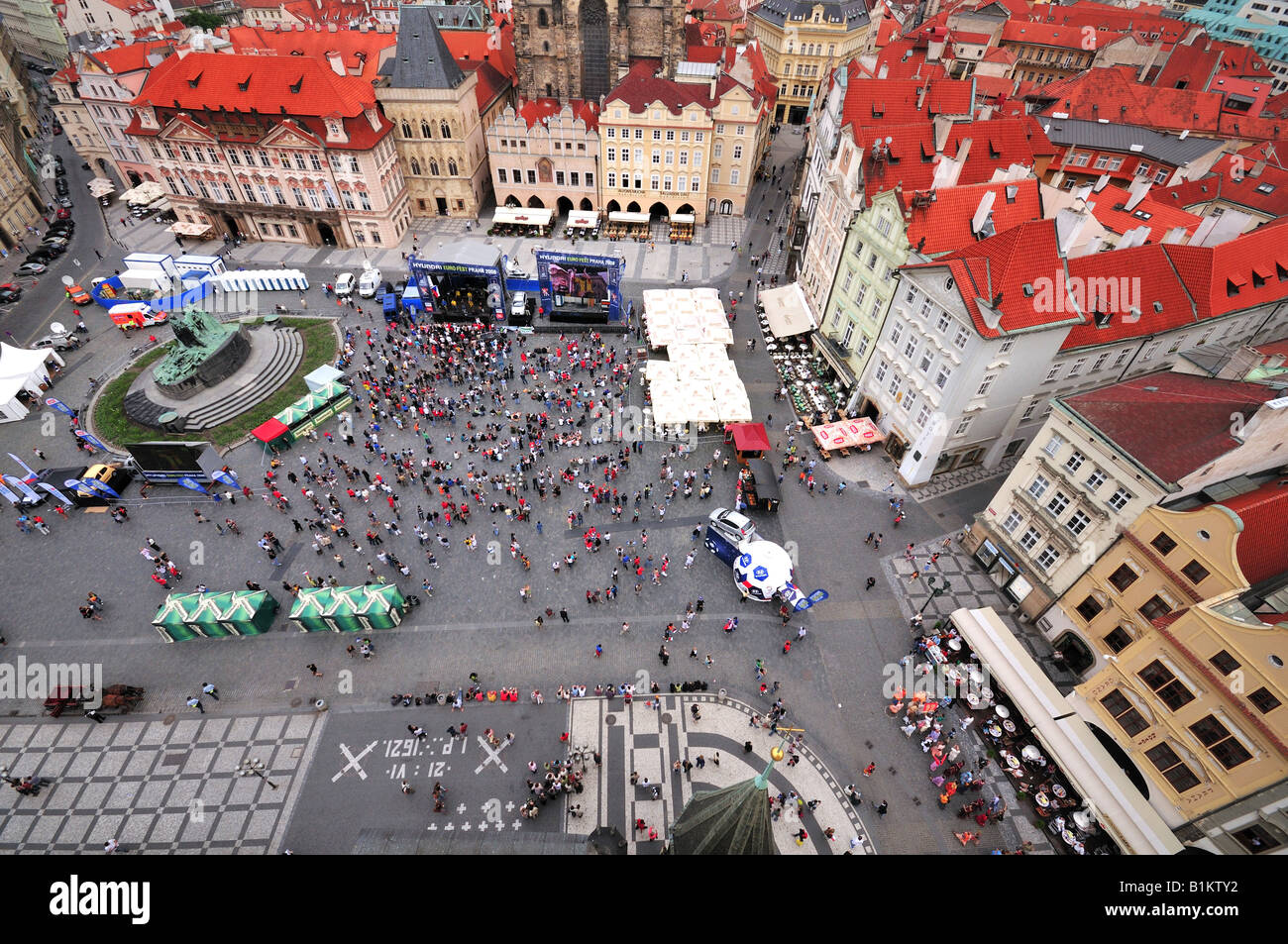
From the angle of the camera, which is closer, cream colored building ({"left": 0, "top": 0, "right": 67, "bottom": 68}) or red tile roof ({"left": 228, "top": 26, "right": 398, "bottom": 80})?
red tile roof ({"left": 228, "top": 26, "right": 398, "bottom": 80})

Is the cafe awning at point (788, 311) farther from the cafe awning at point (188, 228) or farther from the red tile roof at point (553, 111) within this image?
the cafe awning at point (188, 228)

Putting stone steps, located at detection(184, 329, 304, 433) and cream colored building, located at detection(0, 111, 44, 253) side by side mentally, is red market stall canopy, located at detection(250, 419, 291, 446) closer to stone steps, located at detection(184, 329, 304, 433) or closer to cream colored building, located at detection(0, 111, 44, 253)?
stone steps, located at detection(184, 329, 304, 433)

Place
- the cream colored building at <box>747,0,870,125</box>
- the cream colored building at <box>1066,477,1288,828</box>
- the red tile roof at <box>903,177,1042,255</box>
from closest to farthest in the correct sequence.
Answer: the cream colored building at <box>1066,477,1288,828</box>
the red tile roof at <box>903,177,1042,255</box>
the cream colored building at <box>747,0,870,125</box>

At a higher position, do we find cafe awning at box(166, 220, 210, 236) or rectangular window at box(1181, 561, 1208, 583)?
rectangular window at box(1181, 561, 1208, 583)

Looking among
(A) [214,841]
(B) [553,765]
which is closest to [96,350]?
(A) [214,841]

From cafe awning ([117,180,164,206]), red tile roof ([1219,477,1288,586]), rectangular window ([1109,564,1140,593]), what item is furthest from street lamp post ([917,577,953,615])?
cafe awning ([117,180,164,206])
